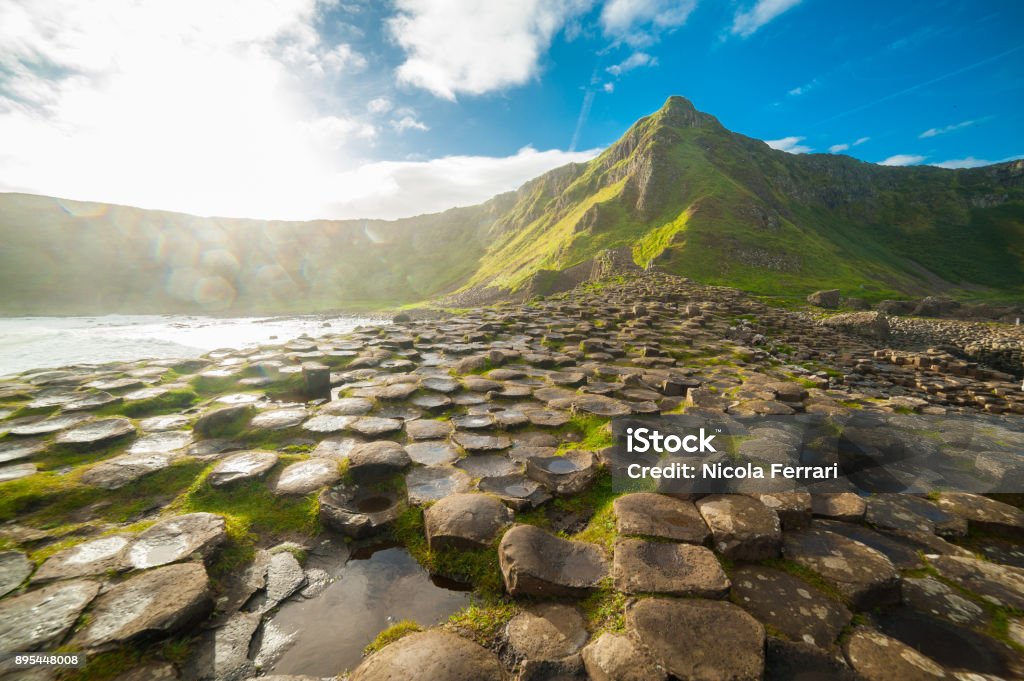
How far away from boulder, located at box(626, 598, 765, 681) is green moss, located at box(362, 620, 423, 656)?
1384 millimetres

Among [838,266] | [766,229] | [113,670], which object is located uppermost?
[766,229]

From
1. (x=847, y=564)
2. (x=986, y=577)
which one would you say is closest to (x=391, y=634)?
(x=847, y=564)

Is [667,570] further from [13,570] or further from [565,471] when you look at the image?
[13,570]

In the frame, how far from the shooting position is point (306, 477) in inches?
159

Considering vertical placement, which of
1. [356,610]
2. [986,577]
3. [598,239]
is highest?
[598,239]

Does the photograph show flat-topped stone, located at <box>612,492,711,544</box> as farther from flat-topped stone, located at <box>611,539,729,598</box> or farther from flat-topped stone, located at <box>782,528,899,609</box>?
flat-topped stone, located at <box>782,528,899,609</box>

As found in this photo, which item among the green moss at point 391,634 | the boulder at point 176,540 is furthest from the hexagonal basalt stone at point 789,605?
the boulder at point 176,540

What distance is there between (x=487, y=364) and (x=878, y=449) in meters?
6.49

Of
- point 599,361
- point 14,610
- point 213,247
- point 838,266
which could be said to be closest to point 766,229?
point 838,266

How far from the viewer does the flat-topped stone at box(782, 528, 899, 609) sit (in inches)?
97.7

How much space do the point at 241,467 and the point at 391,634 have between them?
2.80m

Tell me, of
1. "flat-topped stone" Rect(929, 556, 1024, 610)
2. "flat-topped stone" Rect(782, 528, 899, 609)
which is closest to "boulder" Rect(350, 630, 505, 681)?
"flat-topped stone" Rect(782, 528, 899, 609)

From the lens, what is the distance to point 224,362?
28.7 ft

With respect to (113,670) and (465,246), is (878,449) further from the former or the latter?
(465,246)
